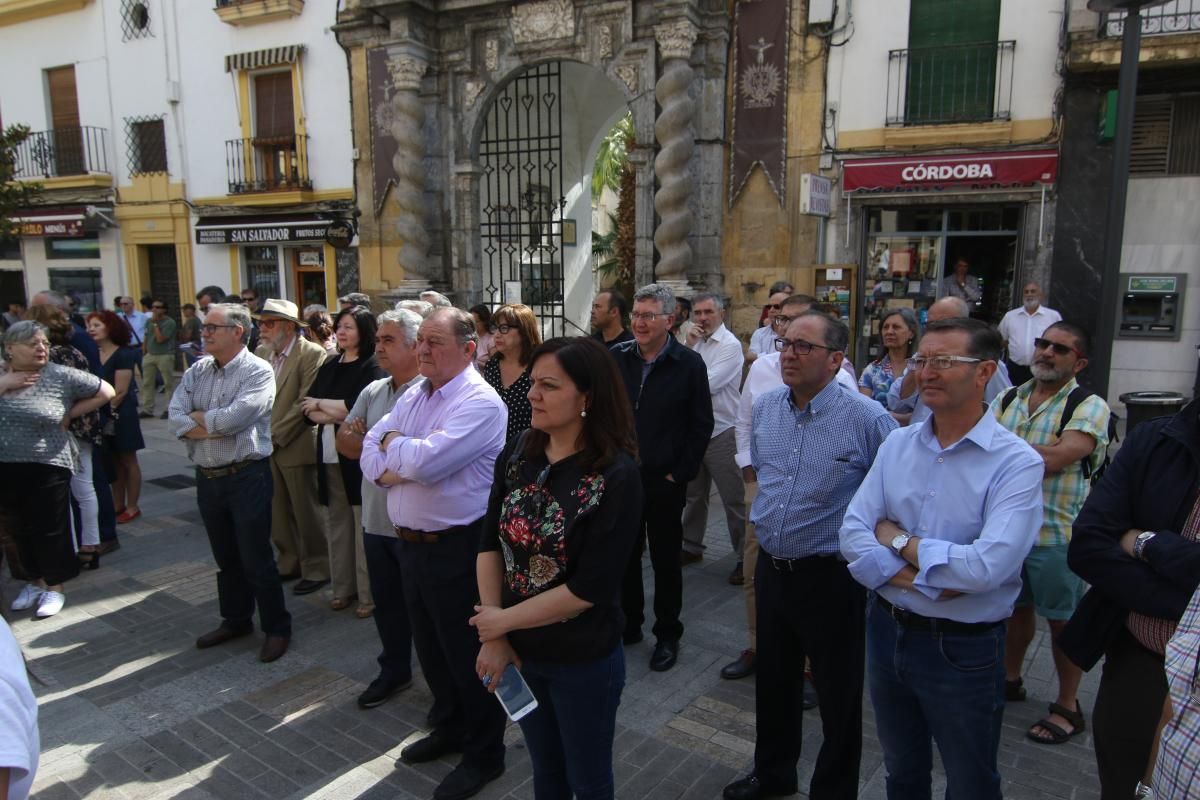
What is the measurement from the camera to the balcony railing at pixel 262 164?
567 inches

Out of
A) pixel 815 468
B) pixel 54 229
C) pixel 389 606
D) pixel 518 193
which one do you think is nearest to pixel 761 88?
pixel 518 193

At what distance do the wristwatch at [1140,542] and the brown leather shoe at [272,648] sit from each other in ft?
13.2

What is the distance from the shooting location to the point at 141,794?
10.5 feet

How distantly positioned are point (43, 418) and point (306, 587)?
1.91 metres

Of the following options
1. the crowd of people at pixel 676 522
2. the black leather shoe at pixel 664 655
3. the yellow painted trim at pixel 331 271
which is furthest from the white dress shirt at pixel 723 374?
the yellow painted trim at pixel 331 271

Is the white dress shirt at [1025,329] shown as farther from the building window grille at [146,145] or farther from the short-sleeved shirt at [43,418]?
the building window grille at [146,145]

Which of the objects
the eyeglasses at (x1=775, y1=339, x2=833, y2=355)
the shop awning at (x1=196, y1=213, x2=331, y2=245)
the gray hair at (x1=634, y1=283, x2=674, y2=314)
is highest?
the shop awning at (x1=196, y1=213, x2=331, y2=245)

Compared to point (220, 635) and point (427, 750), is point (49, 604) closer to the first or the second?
point (220, 635)

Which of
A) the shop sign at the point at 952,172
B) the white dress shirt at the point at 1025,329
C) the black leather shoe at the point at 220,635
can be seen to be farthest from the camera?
the shop sign at the point at 952,172

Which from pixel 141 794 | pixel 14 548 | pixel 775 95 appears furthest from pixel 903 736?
pixel 775 95

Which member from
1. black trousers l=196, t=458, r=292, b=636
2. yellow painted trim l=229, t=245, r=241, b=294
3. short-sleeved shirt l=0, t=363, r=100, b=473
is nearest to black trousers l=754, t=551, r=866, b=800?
black trousers l=196, t=458, r=292, b=636

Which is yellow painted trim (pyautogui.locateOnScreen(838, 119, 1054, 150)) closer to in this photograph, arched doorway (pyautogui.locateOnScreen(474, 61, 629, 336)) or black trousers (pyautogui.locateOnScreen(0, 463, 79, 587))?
arched doorway (pyautogui.locateOnScreen(474, 61, 629, 336))

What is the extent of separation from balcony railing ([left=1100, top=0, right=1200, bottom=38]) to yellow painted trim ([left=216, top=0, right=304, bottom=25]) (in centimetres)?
1223

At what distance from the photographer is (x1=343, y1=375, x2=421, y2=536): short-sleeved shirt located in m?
3.57
